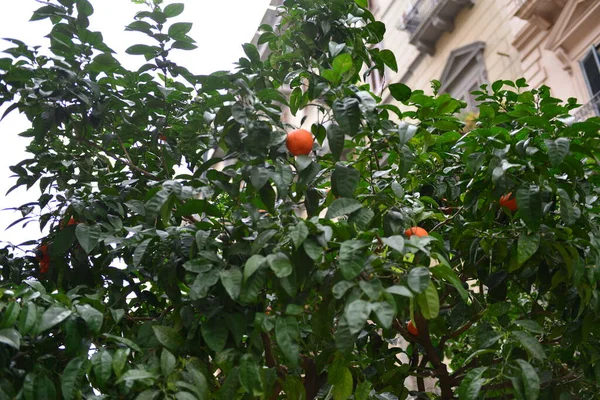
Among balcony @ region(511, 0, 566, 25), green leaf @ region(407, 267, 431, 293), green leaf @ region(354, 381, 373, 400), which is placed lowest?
green leaf @ region(354, 381, 373, 400)

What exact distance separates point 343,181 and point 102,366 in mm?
960

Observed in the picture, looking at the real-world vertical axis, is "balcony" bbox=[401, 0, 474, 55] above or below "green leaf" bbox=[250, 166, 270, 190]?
above

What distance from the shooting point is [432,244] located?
2359mm

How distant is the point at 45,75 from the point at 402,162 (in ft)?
5.24

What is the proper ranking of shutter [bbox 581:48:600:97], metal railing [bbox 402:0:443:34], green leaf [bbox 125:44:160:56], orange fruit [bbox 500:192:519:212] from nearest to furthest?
1. orange fruit [bbox 500:192:519:212]
2. green leaf [bbox 125:44:160:56]
3. shutter [bbox 581:48:600:97]
4. metal railing [bbox 402:0:443:34]

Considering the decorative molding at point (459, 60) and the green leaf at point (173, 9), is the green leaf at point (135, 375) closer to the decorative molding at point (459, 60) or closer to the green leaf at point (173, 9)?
the green leaf at point (173, 9)

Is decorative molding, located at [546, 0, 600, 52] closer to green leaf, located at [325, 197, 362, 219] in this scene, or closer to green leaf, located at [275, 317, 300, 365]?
green leaf, located at [325, 197, 362, 219]

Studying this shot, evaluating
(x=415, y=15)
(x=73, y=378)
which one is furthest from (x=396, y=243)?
(x=415, y=15)

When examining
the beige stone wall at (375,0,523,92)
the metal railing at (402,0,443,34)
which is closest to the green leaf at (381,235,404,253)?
the beige stone wall at (375,0,523,92)

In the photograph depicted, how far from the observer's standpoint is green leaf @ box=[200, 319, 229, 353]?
221 centimetres

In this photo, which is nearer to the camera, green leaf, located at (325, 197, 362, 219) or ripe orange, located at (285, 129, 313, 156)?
green leaf, located at (325, 197, 362, 219)

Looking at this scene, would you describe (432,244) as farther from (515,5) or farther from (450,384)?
(515,5)

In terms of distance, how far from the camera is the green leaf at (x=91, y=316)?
7.04 ft

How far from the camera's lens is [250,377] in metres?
2.07
